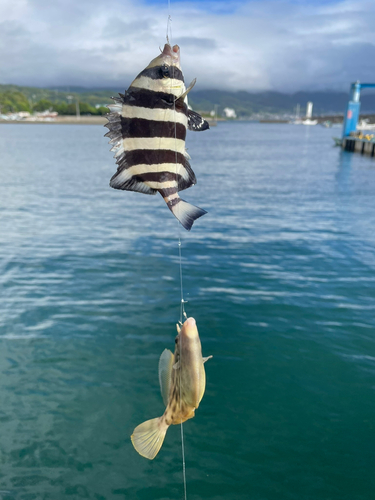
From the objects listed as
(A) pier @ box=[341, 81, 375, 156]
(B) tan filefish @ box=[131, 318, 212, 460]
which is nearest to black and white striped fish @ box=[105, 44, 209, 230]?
(B) tan filefish @ box=[131, 318, 212, 460]

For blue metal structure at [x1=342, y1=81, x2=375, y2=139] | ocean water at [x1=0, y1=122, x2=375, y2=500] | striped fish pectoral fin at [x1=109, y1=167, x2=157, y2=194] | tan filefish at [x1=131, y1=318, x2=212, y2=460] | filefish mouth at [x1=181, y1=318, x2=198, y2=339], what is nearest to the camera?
striped fish pectoral fin at [x1=109, y1=167, x2=157, y2=194]

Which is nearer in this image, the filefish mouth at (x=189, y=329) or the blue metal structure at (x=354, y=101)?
the filefish mouth at (x=189, y=329)

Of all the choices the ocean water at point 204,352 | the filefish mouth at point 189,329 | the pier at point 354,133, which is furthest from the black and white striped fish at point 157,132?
the pier at point 354,133

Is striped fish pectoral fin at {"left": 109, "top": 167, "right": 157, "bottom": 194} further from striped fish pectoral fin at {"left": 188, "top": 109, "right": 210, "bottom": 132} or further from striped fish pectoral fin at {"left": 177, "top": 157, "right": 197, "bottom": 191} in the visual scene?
striped fish pectoral fin at {"left": 188, "top": 109, "right": 210, "bottom": 132}

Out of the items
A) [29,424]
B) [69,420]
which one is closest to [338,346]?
[69,420]

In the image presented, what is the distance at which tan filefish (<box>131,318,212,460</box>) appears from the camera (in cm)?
363

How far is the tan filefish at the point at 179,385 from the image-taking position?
3635 mm

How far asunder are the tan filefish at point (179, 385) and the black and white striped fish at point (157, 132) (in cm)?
110

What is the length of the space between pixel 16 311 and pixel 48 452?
777 centimetres

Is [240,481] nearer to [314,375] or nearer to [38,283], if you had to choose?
[314,375]

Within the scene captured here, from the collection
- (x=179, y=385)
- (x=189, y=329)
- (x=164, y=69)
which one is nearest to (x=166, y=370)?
(x=179, y=385)

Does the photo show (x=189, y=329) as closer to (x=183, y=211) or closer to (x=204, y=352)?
(x=183, y=211)

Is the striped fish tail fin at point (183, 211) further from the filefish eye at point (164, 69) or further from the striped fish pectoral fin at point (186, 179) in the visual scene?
the filefish eye at point (164, 69)

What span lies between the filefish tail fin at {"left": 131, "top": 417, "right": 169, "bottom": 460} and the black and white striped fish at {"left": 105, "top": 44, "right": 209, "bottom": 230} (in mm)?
2332
